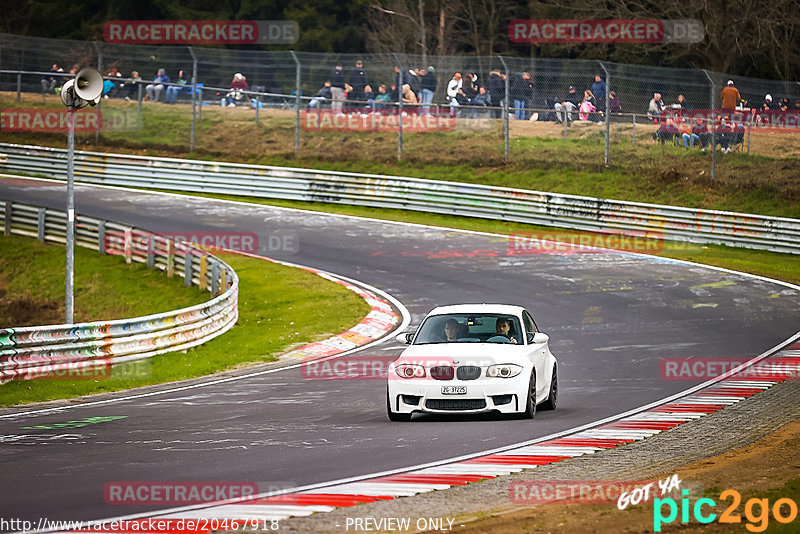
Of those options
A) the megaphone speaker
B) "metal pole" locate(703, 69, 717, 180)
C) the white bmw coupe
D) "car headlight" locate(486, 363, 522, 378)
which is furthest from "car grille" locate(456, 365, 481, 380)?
"metal pole" locate(703, 69, 717, 180)

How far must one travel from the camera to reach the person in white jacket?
34.4m

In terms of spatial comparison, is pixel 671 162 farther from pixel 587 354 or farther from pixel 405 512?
pixel 405 512

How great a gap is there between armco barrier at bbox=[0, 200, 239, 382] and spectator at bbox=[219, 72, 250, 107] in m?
11.1

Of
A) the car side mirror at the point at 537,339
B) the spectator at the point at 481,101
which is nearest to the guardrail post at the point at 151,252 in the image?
the spectator at the point at 481,101

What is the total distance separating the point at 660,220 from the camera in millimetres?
28844

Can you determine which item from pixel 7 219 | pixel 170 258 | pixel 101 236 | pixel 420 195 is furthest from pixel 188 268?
pixel 420 195

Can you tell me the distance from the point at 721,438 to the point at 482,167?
986 inches

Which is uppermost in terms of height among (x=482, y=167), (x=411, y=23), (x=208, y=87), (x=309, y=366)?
(x=411, y=23)

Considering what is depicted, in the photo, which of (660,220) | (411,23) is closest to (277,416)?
(660,220)

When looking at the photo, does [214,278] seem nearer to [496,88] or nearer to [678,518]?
[496,88]

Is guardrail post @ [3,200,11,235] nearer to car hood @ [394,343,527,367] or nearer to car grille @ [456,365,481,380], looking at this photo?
car hood @ [394,343,527,367]

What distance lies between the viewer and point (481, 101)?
114ft

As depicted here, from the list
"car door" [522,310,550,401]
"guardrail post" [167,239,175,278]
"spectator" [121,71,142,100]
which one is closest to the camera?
"car door" [522,310,550,401]

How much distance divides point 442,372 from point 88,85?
8106mm
